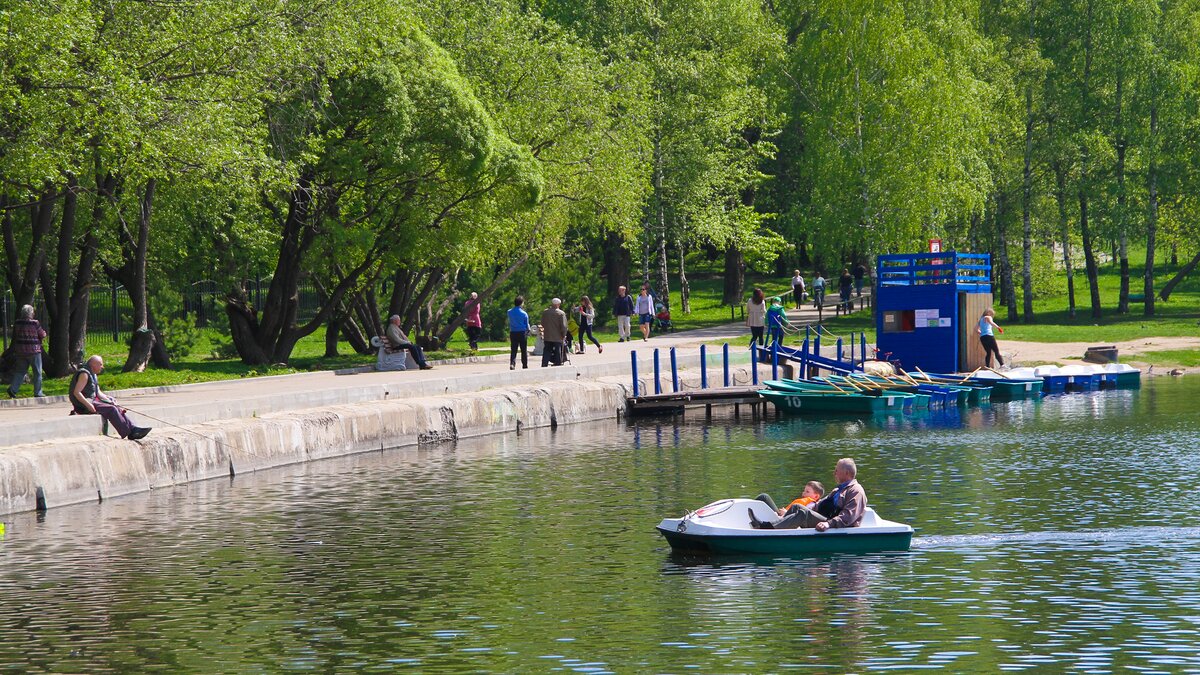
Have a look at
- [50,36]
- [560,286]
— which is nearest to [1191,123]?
[560,286]

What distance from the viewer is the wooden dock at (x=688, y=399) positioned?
41219 mm

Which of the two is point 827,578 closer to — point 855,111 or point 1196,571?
point 1196,571

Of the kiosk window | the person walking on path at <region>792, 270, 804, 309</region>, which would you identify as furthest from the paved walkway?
the person walking on path at <region>792, 270, 804, 309</region>

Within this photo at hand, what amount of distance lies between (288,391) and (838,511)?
1700 cm

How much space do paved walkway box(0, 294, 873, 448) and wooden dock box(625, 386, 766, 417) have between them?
4.67 feet

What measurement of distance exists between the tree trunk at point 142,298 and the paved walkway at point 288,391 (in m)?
2.31

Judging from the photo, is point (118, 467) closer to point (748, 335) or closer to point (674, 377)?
point (674, 377)

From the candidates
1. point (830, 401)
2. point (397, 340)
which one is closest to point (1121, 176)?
point (830, 401)

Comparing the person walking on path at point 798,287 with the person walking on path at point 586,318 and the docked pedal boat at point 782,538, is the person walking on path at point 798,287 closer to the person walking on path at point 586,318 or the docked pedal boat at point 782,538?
the person walking on path at point 586,318

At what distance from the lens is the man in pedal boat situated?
1945cm

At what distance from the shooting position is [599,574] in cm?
1867

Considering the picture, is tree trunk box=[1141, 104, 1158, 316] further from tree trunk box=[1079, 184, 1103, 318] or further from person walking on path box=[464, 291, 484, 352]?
person walking on path box=[464, 291, 484, 352]

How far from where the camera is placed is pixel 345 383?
119 ft

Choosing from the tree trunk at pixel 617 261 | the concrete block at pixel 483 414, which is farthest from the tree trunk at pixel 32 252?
the tree trunk at pixel 617 261
